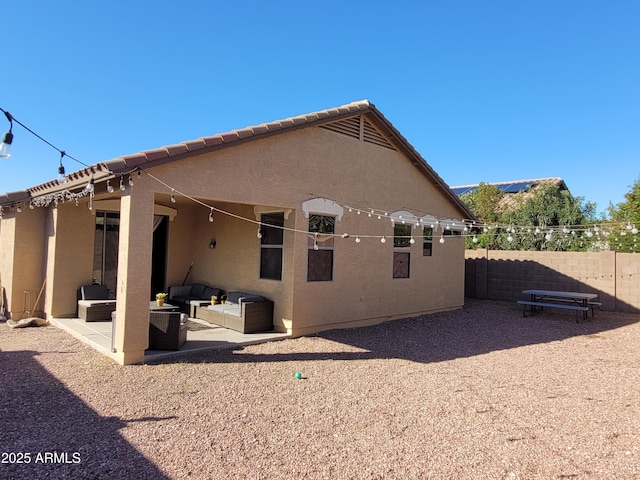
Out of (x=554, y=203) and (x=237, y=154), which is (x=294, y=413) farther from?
(x=554, y=203)

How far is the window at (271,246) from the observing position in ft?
30.0

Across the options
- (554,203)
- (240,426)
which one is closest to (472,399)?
(240,426)

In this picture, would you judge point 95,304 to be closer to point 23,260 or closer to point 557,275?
point 23,260

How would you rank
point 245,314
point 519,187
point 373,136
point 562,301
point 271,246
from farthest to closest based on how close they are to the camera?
point 519,187 < point 562,301 < point 373,136 < point 271,246 < point 245,314

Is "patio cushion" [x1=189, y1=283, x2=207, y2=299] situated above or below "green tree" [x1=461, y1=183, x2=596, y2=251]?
below

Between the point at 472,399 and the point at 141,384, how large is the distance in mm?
4473

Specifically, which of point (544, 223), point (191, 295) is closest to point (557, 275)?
point (544, 223)

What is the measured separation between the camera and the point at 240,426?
14.3 feet

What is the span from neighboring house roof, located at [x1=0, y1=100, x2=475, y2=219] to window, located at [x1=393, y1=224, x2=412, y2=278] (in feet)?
6.42

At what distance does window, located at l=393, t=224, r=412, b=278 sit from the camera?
1109 cm

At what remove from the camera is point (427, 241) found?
12.2m

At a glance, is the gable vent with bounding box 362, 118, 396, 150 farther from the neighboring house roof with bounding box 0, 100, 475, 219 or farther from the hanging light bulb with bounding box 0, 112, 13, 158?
the hanging light bulb with bounding box 0, 112, 13, 158

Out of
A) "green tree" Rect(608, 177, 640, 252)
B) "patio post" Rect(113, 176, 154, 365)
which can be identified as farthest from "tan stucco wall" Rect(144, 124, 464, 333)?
"green tree" Rect(608, 177, 640, 252)

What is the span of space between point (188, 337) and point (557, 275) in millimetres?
12617
